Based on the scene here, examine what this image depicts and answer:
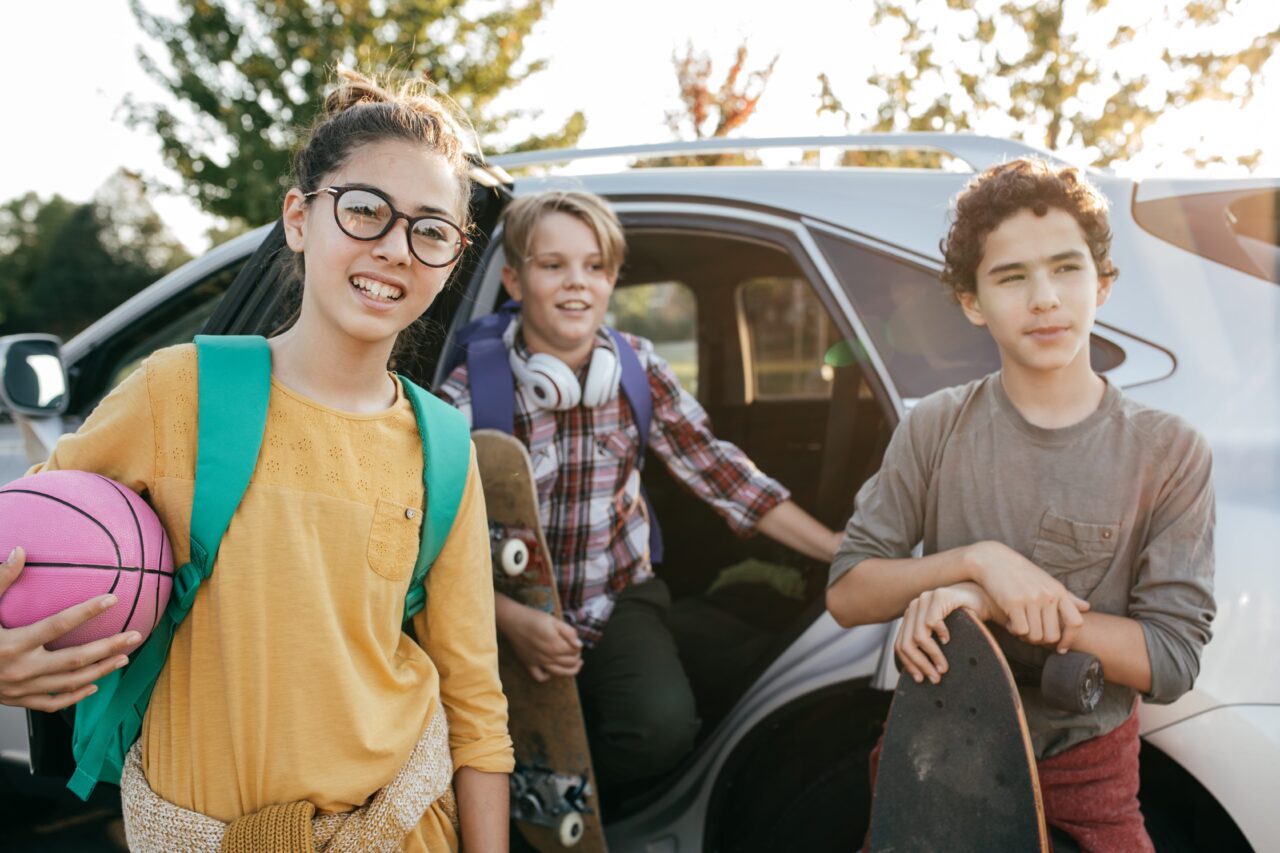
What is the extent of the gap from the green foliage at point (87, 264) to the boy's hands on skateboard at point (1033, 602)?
31.6 metres

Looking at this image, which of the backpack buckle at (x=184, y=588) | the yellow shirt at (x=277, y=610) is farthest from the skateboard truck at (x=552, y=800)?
the backpack buckle at (x=184, y=588)

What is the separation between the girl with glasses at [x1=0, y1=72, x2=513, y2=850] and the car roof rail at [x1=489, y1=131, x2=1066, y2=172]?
1.15 m

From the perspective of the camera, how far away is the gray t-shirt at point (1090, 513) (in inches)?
63.5

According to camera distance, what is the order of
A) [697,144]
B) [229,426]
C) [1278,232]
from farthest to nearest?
[697,144]
[1278,232]
[229,426]

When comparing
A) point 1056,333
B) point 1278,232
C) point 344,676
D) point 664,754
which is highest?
point 1278,232

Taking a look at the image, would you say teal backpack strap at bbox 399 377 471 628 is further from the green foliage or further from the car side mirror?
the green foliage

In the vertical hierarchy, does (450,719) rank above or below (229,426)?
below

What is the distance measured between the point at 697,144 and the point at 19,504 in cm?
212

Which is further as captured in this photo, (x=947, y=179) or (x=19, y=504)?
(x=947, y=179)

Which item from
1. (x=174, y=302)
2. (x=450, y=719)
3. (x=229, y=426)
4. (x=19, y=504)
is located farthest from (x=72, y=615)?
(x=174, y=302)

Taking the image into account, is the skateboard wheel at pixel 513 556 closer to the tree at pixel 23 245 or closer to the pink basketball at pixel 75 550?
the pink basketball at pixel 75 550

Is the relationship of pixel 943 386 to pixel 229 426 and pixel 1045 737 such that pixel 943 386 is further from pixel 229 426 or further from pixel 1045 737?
pixel 229 426

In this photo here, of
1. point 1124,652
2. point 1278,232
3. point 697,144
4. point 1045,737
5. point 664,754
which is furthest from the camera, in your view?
point 697,144

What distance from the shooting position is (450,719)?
5.88 ft
